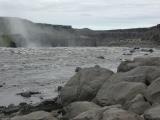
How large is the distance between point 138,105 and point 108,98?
2.52 m

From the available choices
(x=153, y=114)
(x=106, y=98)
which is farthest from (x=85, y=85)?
(x=153, y=114)

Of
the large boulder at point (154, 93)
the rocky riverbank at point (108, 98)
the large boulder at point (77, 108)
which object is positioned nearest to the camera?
the rocky riverbank at point (108, 98)

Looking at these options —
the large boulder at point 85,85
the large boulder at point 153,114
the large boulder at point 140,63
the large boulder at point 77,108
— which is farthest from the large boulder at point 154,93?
the large boulder at point 140,63

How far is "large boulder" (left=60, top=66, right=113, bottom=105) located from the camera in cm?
2019

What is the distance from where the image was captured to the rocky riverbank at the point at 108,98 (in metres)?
13.7

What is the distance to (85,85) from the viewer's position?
67.3ft

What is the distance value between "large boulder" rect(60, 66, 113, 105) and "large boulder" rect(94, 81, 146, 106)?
70.3 inches

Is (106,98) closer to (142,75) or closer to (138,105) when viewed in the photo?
(142,75)

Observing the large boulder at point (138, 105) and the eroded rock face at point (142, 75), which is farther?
the eroded rock face at point (142, 75)

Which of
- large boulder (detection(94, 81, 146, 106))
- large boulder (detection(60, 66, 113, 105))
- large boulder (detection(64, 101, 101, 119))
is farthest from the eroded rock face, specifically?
large boulder (detection(64, 101, 101, 119))

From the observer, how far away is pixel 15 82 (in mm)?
36656

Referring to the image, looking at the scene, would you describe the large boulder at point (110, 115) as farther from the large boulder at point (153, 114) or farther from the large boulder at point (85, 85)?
the large boulder at point (85, 85)

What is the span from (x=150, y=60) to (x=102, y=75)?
2526mm

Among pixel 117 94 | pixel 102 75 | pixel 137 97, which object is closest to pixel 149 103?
pixel 137 97
